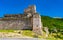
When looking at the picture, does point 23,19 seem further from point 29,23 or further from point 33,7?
point 33,7

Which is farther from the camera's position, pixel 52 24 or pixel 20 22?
pixel 52 24

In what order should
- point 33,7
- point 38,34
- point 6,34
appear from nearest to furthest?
point 6,34, point 38,34, point 33,7

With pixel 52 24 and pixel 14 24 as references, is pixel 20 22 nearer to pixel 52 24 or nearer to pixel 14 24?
pixel 14 24

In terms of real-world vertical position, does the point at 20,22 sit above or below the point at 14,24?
above

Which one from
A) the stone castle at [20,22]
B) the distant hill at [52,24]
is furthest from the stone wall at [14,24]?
the distant hill at [52,24]

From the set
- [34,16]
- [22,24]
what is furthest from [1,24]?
[34,16]

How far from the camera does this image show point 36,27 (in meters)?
34.0

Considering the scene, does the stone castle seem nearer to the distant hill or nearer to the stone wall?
the stone wall

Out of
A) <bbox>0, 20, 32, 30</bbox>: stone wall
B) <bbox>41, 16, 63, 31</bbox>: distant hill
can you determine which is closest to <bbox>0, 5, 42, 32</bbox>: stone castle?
<bbox>0, 20, 32, 30</bbox>: stone wall

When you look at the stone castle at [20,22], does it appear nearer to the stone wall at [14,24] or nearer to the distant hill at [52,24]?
the stone wall at [14,24]

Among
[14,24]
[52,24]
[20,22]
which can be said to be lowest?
[14,24]

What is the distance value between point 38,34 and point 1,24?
23.3 feet

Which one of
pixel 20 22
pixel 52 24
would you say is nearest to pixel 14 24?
pixel 20 22

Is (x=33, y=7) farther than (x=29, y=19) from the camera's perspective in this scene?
Yes
